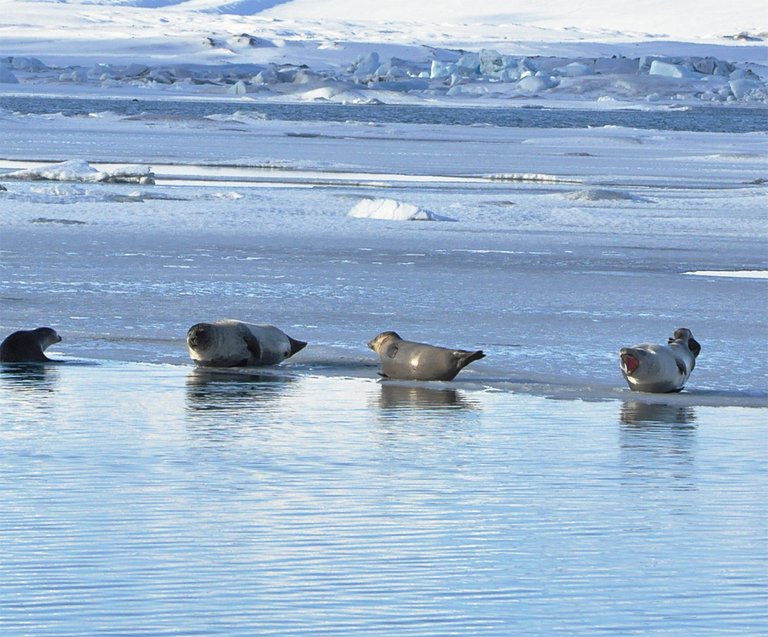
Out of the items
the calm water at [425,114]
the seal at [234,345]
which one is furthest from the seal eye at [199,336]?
the calm water at [425,114]

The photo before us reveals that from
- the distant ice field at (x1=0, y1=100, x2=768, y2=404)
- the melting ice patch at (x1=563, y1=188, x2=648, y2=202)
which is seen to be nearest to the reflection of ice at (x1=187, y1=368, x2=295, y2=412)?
the distant ice field at (x1=0, y1=100, x2=768, y2=404)

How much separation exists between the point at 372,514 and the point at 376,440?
0.84 metres

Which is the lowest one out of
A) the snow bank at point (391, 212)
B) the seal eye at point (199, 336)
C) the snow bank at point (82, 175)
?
the snow bank at point (82, 175)

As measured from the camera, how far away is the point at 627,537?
126 inches

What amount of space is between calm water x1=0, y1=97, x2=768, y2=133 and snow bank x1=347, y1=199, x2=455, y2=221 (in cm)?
2418

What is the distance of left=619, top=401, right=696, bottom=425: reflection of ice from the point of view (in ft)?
15.1

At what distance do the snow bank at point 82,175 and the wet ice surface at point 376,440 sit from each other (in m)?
3.89

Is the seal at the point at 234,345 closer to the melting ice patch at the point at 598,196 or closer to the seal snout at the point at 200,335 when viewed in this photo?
the seal snout at the point at 200,335

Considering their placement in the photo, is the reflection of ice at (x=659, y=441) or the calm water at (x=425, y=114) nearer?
the reflection of ice at (x=659, y=441)

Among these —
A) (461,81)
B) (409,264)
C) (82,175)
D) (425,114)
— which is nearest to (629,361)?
(409,264)

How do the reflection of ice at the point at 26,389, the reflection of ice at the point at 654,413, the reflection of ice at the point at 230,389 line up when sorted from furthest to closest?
the reflection of ice at the point at 230,389 < the reflection of ice at the point at 654,413 < the reflection of ice at the point at 26,389

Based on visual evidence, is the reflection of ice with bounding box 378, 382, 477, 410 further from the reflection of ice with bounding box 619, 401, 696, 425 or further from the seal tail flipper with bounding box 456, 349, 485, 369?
the reflection of ice with bounding box 619, 401, 696, 425

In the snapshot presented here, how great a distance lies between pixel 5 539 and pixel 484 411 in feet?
6.35

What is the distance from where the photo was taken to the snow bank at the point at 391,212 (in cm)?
1146
